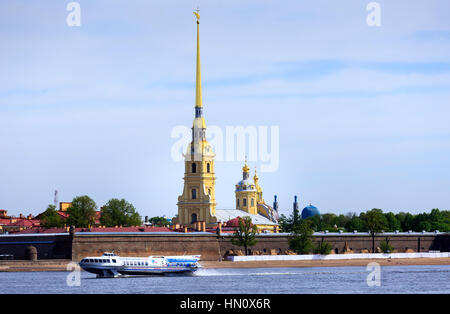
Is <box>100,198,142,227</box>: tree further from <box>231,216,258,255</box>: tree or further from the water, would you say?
the water

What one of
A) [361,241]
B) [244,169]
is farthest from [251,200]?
[361,241]

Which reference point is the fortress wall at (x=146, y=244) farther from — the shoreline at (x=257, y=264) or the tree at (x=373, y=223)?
the tree at (x=373, y=223)

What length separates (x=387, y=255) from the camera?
390 feet

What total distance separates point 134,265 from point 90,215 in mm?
55769

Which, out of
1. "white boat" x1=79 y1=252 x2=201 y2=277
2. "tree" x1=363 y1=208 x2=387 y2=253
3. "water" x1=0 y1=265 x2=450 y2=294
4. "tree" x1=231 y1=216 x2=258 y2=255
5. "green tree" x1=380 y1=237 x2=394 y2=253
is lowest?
"water" x1=0 y1=265 x2=450 y2=294

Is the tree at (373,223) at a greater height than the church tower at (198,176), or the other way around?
the church tower at (198,176)

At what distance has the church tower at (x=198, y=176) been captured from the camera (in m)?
154

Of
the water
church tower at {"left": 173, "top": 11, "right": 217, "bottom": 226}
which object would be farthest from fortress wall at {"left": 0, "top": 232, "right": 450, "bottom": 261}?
church tower at {"left": 173, "top": 11, "right": 217, "bottom": 226}

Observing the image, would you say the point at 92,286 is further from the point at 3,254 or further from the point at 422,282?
the point at 3,254

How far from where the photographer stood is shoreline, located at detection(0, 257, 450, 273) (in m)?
99.1

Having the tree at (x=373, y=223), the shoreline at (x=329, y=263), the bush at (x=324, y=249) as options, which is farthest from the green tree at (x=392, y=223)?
the bush at (x=324, y=249)

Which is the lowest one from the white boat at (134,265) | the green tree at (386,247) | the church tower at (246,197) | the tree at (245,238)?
the white boat at (134,265)

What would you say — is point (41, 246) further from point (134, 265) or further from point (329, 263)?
point (329, 263)

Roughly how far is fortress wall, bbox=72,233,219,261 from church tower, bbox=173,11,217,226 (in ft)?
117
